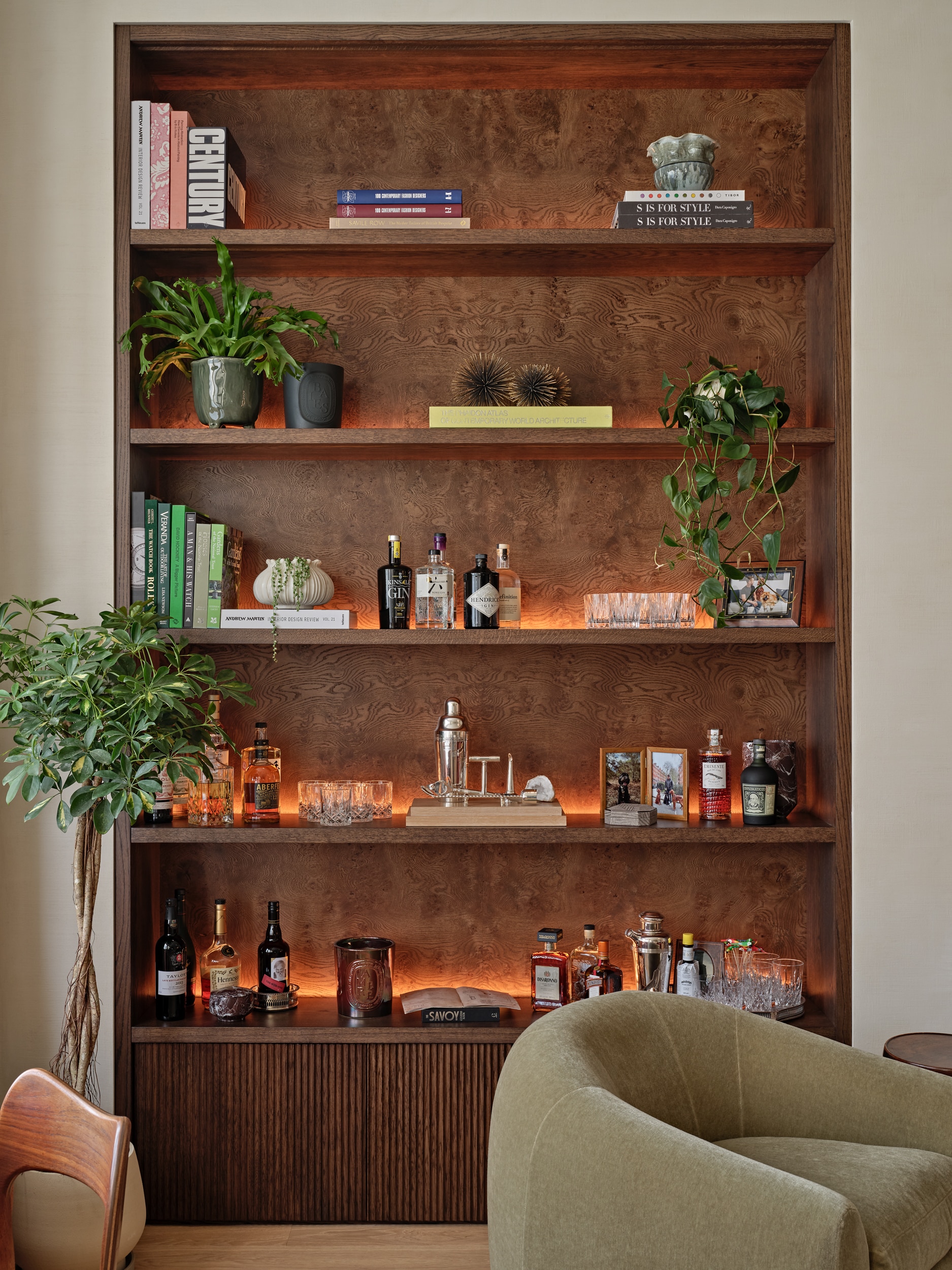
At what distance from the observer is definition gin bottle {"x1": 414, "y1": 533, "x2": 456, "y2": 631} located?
265 cm

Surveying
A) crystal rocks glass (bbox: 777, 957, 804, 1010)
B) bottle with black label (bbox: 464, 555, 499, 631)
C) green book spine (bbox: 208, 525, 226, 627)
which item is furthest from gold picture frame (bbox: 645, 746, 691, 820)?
green book spine (bbox: 208, 525, 226, 627)

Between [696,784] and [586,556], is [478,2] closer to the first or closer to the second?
[586,556]

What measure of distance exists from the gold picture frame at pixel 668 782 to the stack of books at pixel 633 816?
0.07 meters

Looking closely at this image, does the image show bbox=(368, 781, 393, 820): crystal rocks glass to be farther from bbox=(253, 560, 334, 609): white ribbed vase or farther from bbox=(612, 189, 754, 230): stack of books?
bbox=(612, 189, 754, 230): stack of books

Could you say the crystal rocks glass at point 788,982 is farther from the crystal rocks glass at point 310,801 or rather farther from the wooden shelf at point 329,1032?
the crystal rocks glass at point 310,801

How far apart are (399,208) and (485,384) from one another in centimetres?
47

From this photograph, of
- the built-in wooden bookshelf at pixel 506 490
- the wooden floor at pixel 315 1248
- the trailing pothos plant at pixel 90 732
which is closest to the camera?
the trailing pothos plant at pixel 90 732

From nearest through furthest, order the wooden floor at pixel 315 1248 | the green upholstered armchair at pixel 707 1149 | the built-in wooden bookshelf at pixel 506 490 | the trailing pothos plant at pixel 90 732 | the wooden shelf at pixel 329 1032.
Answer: the green upholstered armchair at pixel 707 1149 → the trailing pothos plant at pixel 90 732 → the wooden floor at pixel 315 1248 → the wooden shelf at pixel 329 1032 → the built-in wooden bookshelf at pixel 506 490

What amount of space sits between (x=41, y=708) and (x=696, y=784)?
1.61 meters

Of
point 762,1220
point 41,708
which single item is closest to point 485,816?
point 41,708

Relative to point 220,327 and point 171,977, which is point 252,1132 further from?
point 220,327

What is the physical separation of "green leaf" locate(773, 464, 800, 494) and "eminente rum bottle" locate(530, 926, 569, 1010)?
1189mm

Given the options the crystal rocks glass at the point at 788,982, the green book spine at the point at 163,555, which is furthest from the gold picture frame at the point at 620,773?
the green book spine at the point at 163,555

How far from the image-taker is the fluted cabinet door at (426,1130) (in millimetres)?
2533
